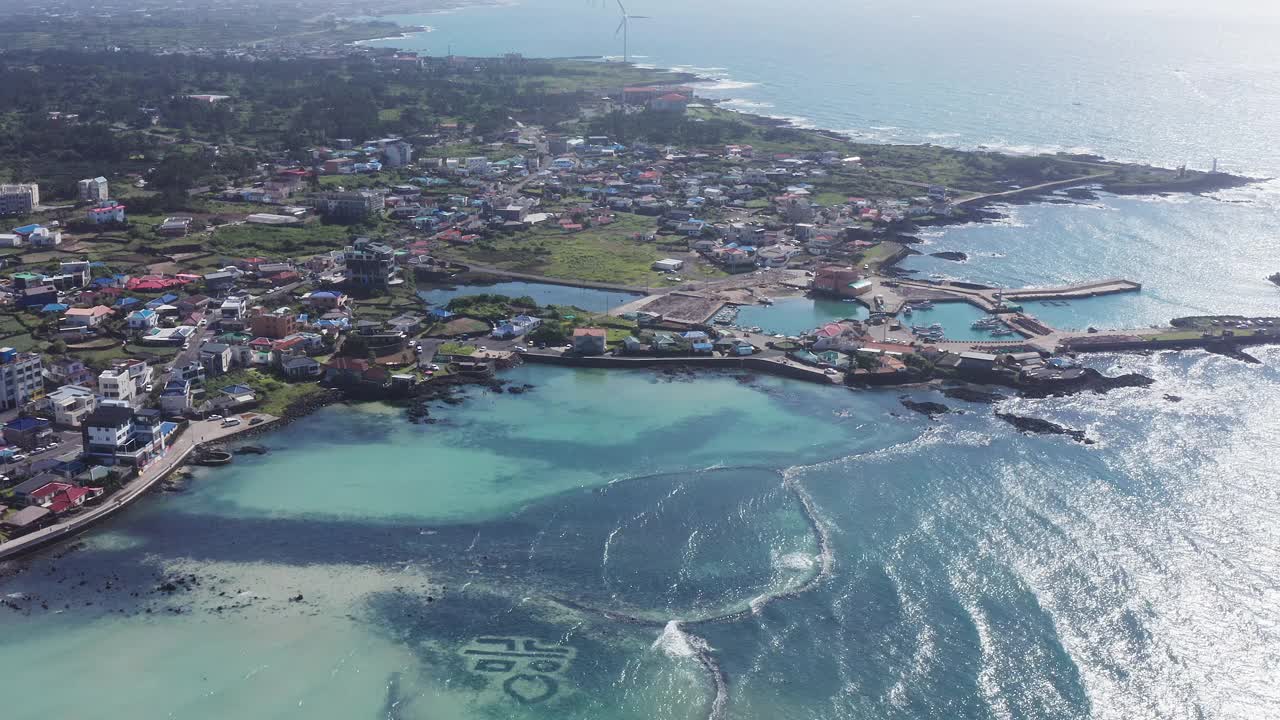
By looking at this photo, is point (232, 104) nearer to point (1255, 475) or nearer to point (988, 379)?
point (988, 379)

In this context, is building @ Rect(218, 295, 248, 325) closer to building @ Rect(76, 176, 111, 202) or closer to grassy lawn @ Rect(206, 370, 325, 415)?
grassy lawn @ Rect(206, 370, 325, 415)

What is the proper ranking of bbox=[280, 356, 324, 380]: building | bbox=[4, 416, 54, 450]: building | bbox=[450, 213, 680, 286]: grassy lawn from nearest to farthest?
bbox=[4, 416, 54, 450]: building < bbox=[280, 356, 324, 380]: building < bbox=[450, 213, 680, 286]: grassy lawn

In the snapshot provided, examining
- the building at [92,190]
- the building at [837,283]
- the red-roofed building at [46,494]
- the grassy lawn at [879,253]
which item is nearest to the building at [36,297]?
the red-roofed building at [46,494]

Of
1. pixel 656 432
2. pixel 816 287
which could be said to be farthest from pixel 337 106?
pixel 656 432

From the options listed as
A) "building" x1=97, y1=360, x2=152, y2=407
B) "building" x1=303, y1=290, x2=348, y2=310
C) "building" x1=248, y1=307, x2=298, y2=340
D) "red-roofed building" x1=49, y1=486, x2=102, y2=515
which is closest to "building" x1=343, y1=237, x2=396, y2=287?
"building" x1=303, y1=290, x2=348, y2=310

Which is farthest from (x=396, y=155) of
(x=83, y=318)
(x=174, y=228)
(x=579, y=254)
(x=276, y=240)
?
(x=83, y=318)

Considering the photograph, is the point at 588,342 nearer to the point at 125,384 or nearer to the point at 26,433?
the point at 125,384

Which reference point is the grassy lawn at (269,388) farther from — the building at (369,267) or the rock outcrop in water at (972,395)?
the rock outcrop in water at (972,395)
